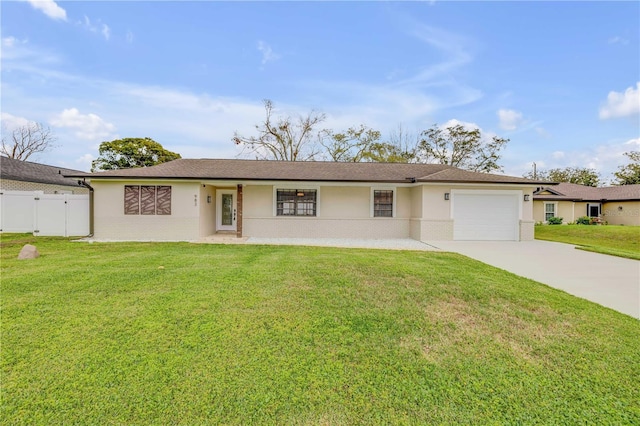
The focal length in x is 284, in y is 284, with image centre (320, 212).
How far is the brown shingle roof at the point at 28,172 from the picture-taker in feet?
60.1

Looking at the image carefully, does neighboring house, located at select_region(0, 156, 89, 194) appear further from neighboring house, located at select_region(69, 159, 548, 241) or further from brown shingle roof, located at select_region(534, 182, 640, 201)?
brown shingle roof, located at select_region(534, 182, 640, 201)

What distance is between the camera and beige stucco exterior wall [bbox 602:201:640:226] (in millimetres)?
22719

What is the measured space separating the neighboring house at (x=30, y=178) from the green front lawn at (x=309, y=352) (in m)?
17.4

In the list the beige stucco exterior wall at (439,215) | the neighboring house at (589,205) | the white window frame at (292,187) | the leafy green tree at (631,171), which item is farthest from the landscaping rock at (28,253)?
the leafy green tree at (631,171)

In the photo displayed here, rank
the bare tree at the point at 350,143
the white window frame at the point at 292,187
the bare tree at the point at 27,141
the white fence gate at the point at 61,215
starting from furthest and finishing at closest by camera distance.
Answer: the bare tree at the point at 27,141 → the bare tree at the point at 350,143 → the white window frame at the point at 292,187 → the white fence gate at the point at 61,215

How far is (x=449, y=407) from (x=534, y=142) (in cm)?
2776

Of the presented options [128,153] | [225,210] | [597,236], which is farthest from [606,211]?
[128,153]

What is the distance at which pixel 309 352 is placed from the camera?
3248mm

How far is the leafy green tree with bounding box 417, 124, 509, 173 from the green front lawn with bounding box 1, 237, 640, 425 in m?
26.9

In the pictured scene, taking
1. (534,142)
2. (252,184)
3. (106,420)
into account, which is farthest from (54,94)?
(534,142)

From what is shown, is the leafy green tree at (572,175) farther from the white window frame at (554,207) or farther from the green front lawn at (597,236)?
the green front lawn at (597,236)

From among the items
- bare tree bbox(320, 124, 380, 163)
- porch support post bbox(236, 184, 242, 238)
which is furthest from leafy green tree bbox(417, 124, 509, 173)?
porch support post bbox(236, 184, 242, 238)

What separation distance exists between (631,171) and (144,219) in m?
54.1

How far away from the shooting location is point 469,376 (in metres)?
2.90
